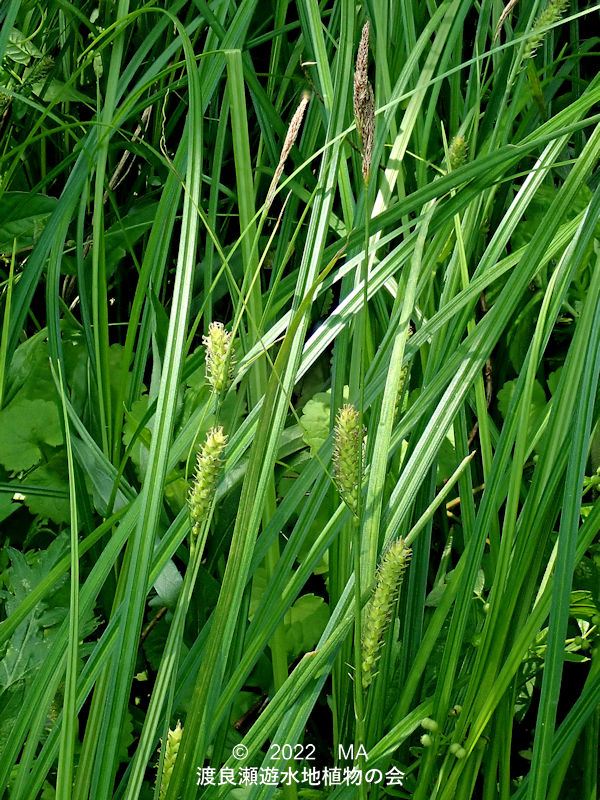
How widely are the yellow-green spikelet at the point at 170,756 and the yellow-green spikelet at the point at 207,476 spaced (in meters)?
0.17

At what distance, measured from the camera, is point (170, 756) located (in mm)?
603

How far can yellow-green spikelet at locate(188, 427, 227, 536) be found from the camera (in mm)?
548

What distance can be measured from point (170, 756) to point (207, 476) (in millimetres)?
240

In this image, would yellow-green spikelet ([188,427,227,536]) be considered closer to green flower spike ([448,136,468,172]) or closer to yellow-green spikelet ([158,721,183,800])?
yellow-green spikelet ([158,721,183,800])

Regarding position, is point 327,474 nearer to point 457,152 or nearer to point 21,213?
point 457,152

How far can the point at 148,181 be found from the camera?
131cm

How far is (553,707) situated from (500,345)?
0.62 meters

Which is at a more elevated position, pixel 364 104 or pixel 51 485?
pixel 364 104

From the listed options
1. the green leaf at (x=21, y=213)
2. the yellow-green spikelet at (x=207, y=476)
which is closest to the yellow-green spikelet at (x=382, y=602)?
the yellow-green spikelet at (x=207, y=476)

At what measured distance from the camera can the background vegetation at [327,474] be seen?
0.63 m

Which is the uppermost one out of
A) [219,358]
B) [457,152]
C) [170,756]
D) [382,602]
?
[457,152]

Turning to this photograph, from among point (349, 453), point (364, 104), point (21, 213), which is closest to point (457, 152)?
point (364, 104)

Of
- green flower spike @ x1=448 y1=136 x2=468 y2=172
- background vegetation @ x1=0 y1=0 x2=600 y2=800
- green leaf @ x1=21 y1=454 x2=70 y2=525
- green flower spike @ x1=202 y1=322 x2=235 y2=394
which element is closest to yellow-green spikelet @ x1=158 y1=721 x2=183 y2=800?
background vegetation @ x1=0 y1=0 x2=600 y2=800

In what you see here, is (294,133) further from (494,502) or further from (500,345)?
(500,345)
